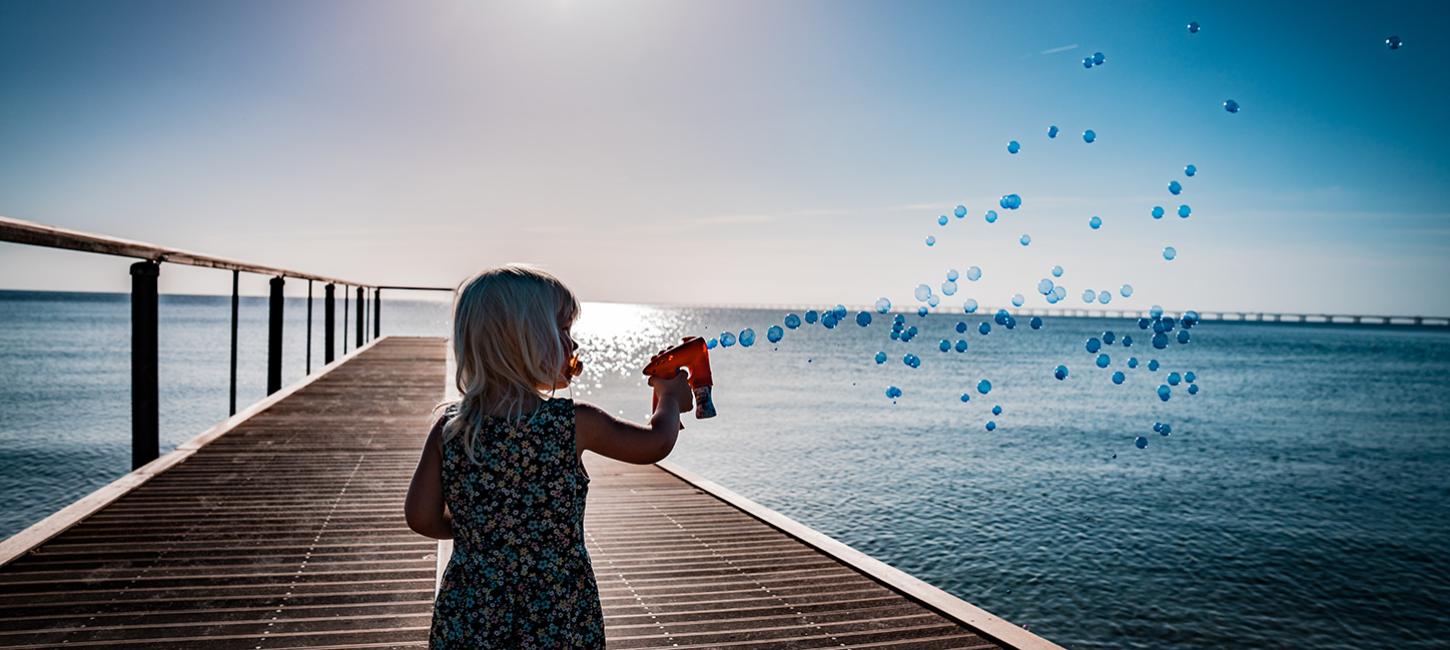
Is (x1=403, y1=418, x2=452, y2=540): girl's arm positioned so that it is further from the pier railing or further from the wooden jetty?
the pier railing

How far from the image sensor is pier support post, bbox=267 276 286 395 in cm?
893

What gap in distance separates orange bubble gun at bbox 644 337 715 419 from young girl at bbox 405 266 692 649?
85 mm

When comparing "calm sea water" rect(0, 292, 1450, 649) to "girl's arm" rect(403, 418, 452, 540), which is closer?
"girl's arm" rect(403, 418, 452, 540)

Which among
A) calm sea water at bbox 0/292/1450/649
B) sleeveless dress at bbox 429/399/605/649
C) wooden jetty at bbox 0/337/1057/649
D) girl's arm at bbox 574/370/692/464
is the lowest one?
calm sea water at bbox 0/292/1450/649

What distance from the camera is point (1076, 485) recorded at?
1603 cm

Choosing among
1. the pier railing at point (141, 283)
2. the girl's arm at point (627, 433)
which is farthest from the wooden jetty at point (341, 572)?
the girl's arm at point (627, 433)

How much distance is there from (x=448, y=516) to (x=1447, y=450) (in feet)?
94.8

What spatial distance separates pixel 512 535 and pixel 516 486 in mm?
107

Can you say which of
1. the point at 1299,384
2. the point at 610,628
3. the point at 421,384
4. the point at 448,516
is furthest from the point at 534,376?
the point at 1299,384

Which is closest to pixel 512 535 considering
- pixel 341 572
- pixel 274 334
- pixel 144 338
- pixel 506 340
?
pixel 506 340

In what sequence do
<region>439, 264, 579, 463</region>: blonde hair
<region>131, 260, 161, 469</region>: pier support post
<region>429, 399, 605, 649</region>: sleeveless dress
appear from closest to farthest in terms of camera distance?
<region>439, 264, 579, 463</region>: blonde hair
<region>429, 399, 605, 649</region>: sleeveless dress
<region>131, 260, 161, 469</region>: pier support post

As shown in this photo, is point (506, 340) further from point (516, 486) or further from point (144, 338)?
point (144, 338)

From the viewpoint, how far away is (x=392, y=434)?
766 cm

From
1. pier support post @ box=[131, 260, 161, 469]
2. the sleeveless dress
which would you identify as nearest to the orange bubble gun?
the sleeveless dress
